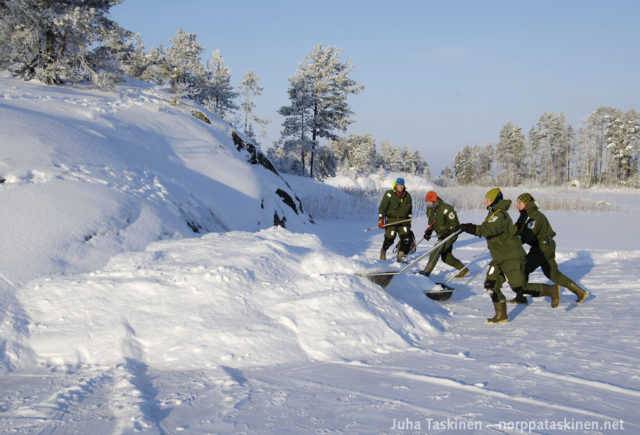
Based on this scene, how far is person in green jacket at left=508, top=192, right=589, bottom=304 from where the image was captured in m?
6.68

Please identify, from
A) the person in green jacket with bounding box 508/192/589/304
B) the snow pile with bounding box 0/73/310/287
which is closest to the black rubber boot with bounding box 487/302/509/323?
the person in green jacket with bounding box 508/192/589/304

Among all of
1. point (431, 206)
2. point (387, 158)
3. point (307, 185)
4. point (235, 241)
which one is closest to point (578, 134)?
point (387, 158)

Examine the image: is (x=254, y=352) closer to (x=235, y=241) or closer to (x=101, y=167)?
(x=235, y=241)

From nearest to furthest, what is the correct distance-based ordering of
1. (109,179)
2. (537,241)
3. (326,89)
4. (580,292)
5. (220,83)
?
(580,292) < (537,241) < (109,179) < (326,89) < (220,83)

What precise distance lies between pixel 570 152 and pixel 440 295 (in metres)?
75.8

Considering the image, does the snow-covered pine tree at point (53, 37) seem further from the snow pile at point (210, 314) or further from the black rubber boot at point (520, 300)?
the black rubber boot at point (520, 300)

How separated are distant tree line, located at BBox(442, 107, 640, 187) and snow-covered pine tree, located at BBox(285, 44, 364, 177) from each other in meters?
37.9

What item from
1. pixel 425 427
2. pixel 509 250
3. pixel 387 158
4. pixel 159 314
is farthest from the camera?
pixel 387 158

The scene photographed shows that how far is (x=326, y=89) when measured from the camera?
32.3 m

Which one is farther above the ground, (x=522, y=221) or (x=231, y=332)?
(x=522, y=221)

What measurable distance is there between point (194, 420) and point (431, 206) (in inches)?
277

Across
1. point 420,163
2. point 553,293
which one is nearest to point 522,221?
point 553,293

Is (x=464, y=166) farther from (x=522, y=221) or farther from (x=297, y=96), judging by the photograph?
(x=522, y=221)

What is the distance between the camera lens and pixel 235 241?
242 inches
